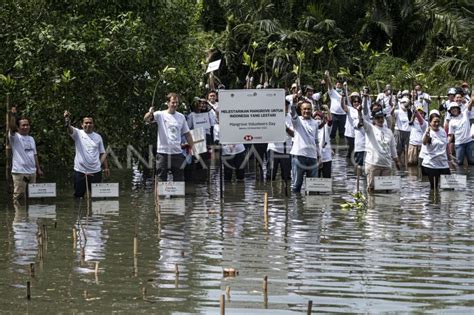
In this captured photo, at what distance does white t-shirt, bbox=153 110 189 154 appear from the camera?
18.2 meters

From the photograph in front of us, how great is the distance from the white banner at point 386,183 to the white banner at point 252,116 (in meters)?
1.87

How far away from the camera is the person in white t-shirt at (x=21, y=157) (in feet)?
59.3

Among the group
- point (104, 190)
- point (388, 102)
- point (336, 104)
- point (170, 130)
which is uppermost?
point (388, 102)

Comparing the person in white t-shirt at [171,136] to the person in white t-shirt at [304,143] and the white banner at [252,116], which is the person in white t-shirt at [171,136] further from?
the person in white t-shirt at [304,143]

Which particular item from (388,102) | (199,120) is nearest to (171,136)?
(199,120)

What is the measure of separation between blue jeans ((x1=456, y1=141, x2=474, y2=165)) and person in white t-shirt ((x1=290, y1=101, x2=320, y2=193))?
6031mm

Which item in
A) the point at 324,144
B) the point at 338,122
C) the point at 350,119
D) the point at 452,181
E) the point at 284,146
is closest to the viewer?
the point at 452,181

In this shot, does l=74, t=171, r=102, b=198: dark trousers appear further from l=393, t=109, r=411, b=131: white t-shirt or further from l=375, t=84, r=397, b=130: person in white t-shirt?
l=375, t=84, r=397, b=130: person in white t-shirt

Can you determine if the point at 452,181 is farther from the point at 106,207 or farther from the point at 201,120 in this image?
the point at 106,207

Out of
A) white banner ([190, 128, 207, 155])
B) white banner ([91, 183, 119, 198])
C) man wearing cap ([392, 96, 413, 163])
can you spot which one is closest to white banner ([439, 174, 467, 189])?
white banner ([190, 128, 207, 155])

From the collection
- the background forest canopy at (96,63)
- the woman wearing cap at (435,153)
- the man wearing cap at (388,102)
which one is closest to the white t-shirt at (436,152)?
the woman wearing cap at (435,153)

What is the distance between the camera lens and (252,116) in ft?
58.4

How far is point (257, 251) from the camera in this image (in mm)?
12789

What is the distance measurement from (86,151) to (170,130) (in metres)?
1.41
